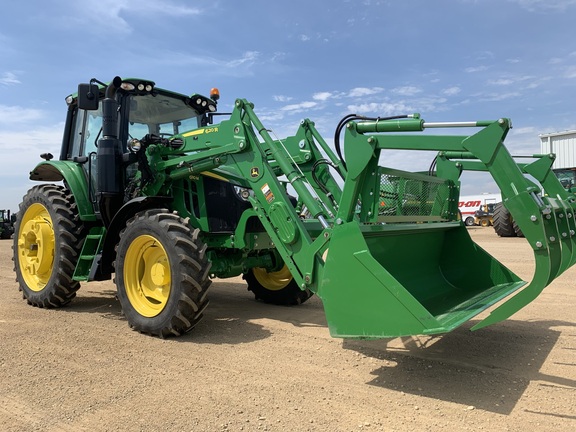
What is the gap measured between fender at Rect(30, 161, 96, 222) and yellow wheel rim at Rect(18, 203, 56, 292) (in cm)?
51

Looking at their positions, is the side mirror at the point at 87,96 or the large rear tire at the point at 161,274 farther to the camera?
the side mirror at the point at 87,96

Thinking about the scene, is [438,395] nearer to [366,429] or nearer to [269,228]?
[366,429]

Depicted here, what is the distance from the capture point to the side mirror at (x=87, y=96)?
209 inches

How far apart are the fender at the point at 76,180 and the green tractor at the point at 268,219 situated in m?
0.02

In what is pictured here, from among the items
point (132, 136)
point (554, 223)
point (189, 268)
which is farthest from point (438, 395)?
point (132, 136)

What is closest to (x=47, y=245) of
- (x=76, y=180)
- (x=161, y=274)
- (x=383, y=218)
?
(x=76, y=180)

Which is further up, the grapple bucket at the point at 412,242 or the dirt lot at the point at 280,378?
the grapple bucket at the point at 412,242

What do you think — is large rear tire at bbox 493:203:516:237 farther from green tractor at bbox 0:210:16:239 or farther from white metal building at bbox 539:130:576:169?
green tractor at bbox 0:210:16:239

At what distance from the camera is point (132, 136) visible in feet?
19.6

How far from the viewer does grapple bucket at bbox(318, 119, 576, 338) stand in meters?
3.28

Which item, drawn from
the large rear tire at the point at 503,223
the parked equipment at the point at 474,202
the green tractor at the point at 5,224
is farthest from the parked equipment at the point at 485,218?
the green tractor at the point at 5,224

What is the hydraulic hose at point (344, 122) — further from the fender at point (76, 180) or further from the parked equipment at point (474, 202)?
the parked equipment at point (474, 202)

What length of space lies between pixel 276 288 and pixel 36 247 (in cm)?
326

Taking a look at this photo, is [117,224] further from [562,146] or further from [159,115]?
[562,146]
